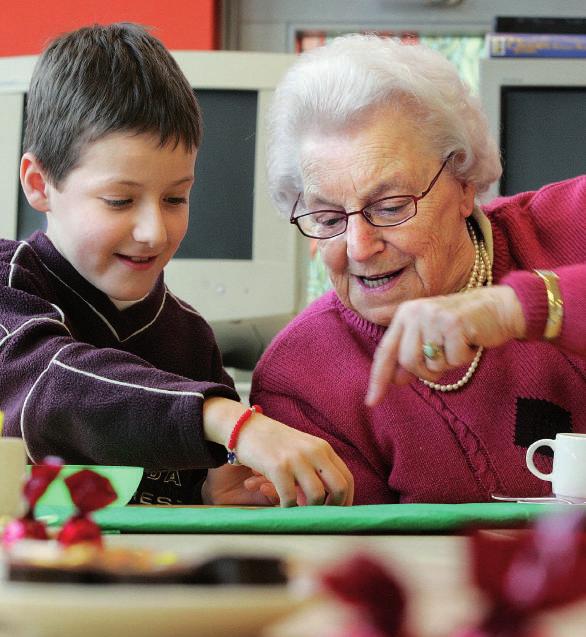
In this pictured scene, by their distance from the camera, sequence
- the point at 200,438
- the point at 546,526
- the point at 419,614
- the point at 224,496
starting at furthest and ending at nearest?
the point at 224,496 → the point at 200,438 → the point at 419,614 → the point at 546,526

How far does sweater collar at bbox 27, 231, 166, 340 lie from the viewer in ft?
4.61

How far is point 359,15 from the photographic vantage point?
3.55 metres

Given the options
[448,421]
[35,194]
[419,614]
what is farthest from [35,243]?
[419,614]

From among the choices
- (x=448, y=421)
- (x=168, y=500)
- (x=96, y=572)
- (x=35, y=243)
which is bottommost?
(x=168, y=500)

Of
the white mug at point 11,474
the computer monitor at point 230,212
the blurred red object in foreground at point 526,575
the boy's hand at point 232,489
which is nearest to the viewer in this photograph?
the blurred red object in foreground at point 526,575

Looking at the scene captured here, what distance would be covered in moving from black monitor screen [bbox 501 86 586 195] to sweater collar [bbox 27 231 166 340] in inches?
53.4

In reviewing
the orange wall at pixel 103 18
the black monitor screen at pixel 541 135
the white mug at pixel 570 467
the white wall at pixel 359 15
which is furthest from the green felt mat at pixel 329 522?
the white wall at pixel 359 15

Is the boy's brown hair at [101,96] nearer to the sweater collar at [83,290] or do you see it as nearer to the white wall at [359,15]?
the sweater collar at [83,290]

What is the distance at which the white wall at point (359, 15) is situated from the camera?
349cm

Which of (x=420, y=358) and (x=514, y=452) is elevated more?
(x=420, y=358)

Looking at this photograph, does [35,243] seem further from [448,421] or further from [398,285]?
[448,421]

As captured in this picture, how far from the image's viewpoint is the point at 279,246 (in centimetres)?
254

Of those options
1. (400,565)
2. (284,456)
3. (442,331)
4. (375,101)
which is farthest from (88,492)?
(375,101)

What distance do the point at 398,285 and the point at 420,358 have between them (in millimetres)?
387
